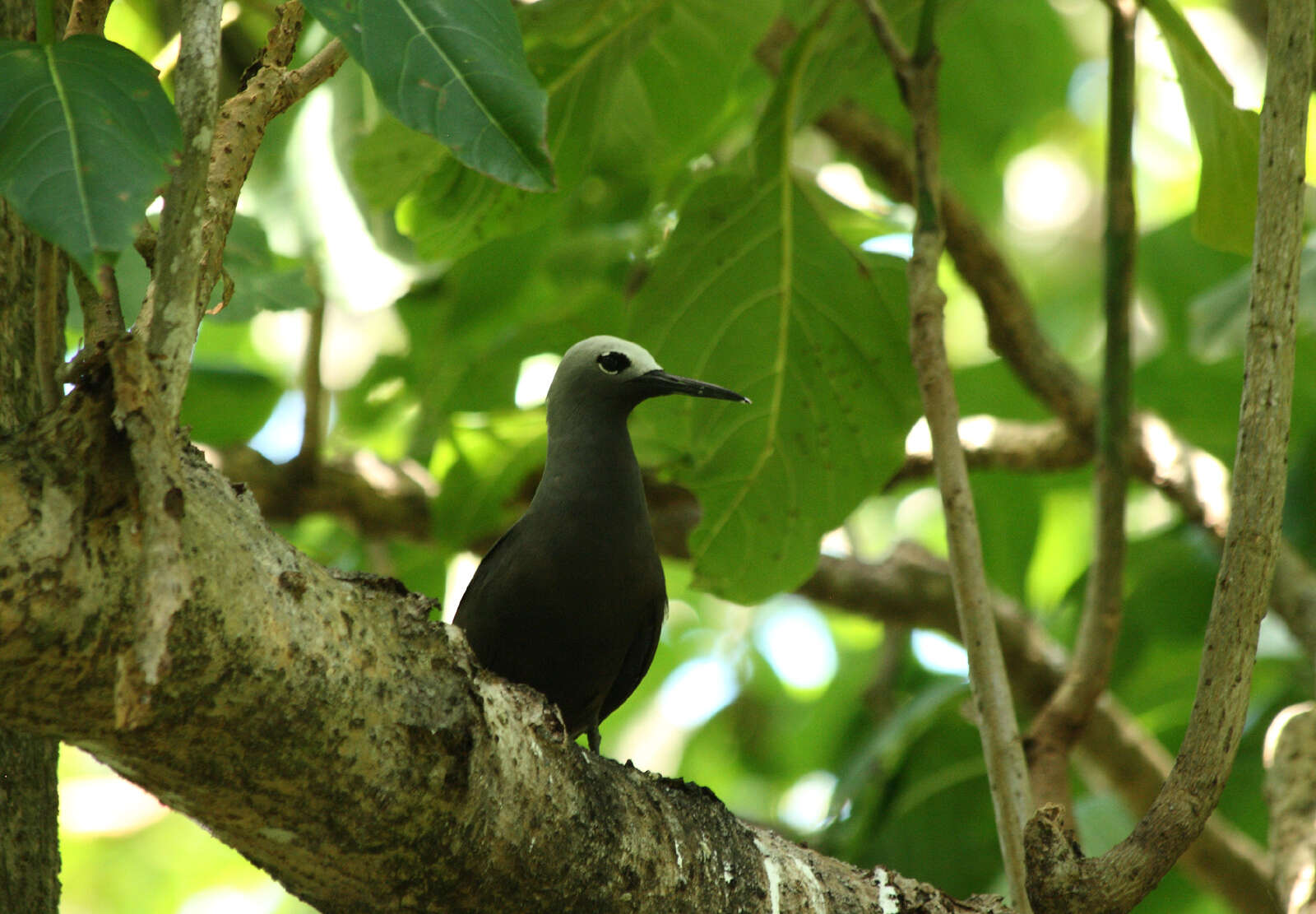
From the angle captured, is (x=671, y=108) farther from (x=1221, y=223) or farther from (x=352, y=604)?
(x=352, y=604)

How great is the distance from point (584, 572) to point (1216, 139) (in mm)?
1879

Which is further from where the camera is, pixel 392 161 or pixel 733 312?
pixel 733 312

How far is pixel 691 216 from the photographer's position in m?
3.79

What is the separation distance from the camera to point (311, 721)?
177cm

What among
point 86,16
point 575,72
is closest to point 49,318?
point 86,16

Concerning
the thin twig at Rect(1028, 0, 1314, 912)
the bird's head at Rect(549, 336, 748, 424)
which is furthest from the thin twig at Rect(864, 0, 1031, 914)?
the bird's head at Rect(549, 336, 748, 424)

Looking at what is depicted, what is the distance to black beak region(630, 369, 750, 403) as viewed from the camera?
3.57 metres

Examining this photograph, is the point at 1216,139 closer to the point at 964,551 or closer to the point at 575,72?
the point at 964,551

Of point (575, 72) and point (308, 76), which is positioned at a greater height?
point (575, 72)

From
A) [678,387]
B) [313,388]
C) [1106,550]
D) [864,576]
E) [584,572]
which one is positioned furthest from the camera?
[864,576]

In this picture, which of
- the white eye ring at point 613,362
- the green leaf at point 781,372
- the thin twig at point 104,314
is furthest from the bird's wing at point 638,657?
the thin twig at point 104,314

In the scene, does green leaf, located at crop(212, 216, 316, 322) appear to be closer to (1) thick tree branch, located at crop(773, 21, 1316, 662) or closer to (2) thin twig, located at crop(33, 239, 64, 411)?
(2) thin twig, located at crop(33, 239, 64, 411)

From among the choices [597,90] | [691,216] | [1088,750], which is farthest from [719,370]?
[1088,750]

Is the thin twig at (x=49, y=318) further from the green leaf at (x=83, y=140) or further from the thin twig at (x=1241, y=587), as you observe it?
the thin twig at (x=1241, y=587)
